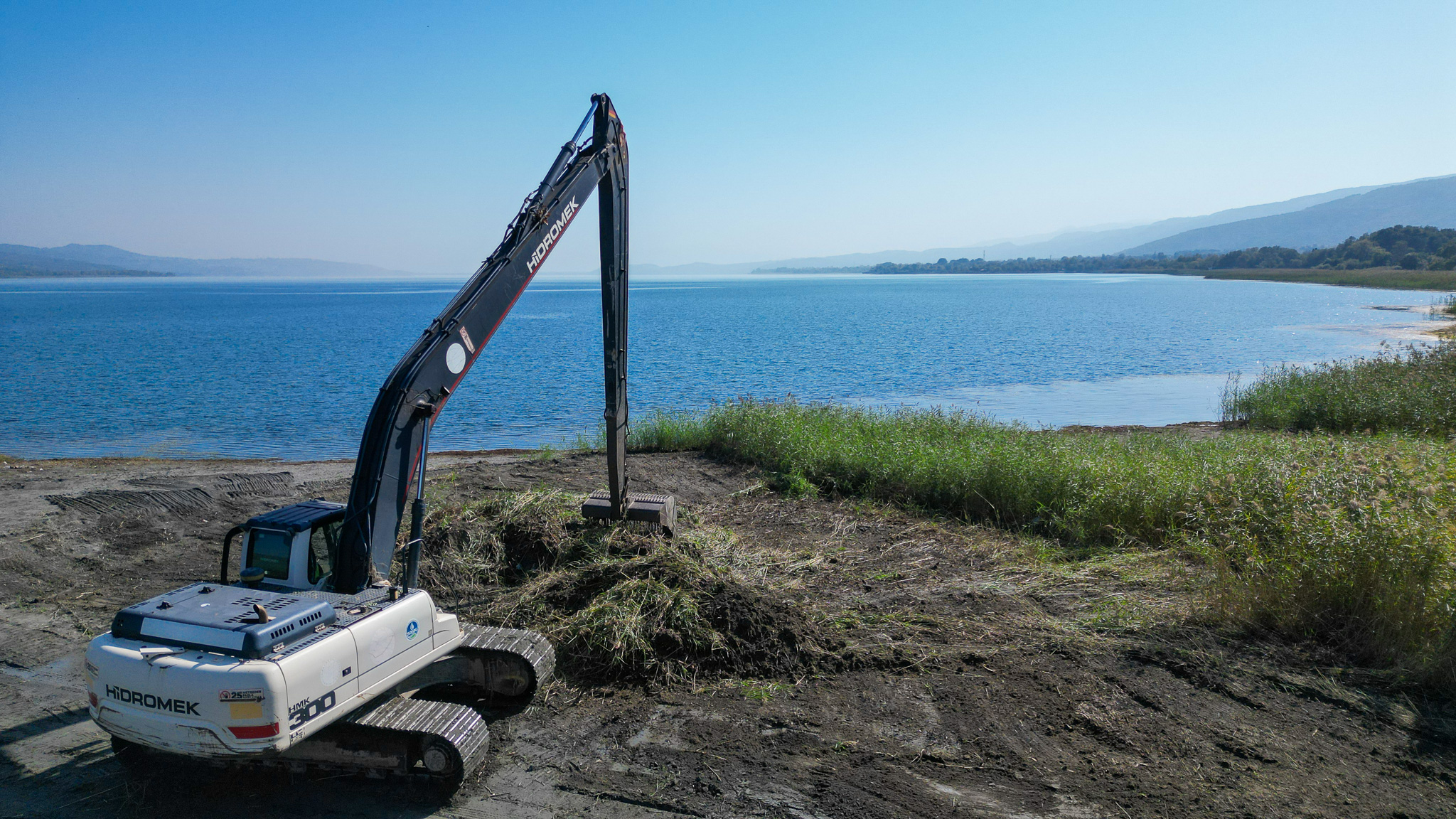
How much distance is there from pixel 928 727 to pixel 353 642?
390 centimetres

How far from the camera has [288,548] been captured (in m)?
5.46

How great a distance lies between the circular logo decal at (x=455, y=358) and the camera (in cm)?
597

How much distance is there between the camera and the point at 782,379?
32.0m

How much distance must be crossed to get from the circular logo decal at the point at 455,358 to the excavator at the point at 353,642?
0.01 m

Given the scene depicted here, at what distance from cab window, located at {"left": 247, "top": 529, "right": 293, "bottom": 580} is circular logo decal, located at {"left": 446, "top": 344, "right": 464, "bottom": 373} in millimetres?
1635

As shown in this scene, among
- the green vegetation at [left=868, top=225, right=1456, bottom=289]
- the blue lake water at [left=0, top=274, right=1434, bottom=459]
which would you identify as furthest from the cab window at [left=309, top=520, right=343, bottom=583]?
the green vegetation at [left=868, top=225, right=1456, bottom=289]

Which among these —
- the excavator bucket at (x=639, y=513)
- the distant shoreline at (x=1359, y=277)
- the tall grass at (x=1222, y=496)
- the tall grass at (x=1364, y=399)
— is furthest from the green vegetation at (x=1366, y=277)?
the excavator bucket at (x=639, y=513)

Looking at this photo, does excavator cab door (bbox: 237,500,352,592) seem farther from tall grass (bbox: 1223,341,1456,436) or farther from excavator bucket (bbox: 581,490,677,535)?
A: tall grass (bbox: 1223,341,1456,436)

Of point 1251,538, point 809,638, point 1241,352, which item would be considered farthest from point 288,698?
point 1241,352

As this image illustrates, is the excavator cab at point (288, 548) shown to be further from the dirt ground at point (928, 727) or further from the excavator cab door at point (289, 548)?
the dirt ground at point (928, 727)

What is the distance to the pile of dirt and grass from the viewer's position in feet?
21.5

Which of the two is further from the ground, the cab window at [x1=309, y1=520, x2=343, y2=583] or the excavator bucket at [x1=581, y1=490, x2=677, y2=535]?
the cab window at [x1=309, y1=520, x2=343, y2=583]

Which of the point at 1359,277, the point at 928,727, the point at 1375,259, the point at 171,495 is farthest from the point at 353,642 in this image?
the point at 1375,259

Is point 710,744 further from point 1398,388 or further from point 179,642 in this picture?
point 1398,388
